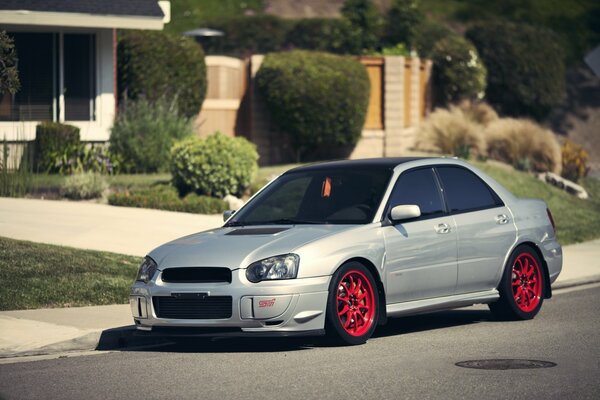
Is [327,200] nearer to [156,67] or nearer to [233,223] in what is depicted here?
[233,223]

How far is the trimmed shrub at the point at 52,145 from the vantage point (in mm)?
24203

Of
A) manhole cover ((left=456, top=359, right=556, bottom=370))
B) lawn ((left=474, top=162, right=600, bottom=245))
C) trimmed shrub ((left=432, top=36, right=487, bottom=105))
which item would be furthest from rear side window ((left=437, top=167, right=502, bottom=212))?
trimmed shrub ((left=432, top=36, right=487, bottom=105))

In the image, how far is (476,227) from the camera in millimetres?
11602

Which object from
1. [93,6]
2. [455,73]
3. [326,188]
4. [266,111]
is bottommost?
[326,188]

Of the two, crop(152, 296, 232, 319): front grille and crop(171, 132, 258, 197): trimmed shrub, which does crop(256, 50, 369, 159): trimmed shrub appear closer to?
crop(171, 132, 258, 197): trimmed shrub

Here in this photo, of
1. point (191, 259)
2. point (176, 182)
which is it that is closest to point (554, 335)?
point (191, 259)

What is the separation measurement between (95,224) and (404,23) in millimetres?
19826

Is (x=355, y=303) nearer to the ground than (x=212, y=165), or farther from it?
nearer to the ground

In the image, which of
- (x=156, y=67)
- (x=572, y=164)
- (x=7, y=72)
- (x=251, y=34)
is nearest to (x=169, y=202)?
Result: (x=7, y=72)

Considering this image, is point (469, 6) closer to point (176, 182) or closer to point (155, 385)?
point (176, 182)

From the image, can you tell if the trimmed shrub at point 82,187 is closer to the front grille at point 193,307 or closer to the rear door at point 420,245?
the rear door at point 420,245

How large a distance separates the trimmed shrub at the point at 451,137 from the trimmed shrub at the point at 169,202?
30.6ft

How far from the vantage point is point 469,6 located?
190 feet

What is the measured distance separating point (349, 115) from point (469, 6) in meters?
31.8
